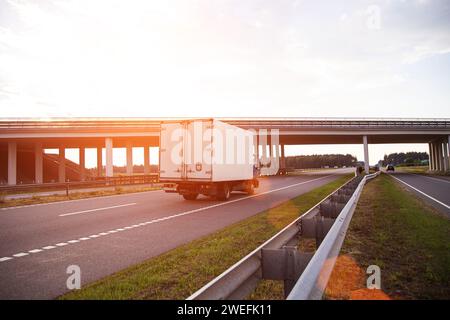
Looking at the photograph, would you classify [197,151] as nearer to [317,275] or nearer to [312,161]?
[317,275]

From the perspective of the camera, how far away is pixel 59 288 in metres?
4.54

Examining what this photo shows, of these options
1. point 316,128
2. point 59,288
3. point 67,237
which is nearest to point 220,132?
point 67,237

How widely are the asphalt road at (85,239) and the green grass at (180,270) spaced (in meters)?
0.41

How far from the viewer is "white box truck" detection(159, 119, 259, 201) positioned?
1420 cm

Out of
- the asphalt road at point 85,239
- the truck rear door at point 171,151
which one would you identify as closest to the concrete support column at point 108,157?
the truck rear door at point 171,151

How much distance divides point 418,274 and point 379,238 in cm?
252

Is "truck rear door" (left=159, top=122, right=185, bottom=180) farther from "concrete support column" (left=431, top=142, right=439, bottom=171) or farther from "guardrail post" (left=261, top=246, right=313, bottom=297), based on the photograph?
"concrete support column" (left=431, top=142, right=439, bottom=171)

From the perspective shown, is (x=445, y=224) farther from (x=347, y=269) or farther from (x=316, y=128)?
(x=316, y=128)

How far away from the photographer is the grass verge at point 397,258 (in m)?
4.04

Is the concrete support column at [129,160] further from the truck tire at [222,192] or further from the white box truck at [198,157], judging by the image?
the truck tire at [222,192]

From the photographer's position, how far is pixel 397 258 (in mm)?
5523

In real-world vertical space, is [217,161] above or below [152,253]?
above

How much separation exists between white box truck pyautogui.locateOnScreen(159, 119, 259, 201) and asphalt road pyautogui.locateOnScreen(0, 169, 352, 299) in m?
2.18

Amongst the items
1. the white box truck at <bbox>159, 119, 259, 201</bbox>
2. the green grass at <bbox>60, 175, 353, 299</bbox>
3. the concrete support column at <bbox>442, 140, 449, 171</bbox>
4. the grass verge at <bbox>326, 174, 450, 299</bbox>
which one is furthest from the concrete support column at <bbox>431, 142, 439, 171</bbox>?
the green grass at <bbox>60, 175, 353, 299</bbox>
